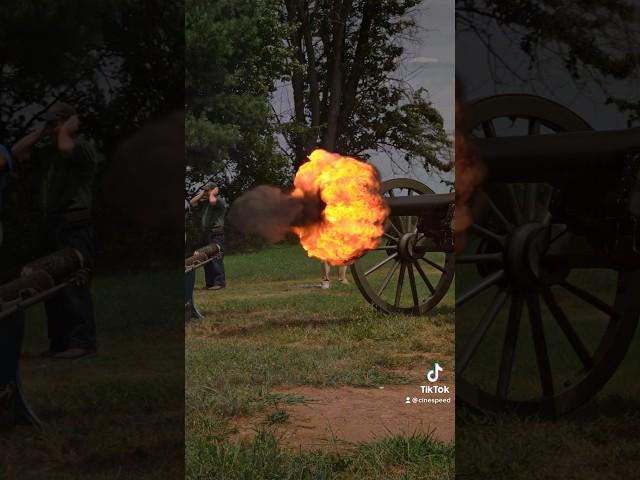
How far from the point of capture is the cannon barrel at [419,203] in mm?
4887

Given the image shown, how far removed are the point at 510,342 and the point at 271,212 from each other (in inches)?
70.5

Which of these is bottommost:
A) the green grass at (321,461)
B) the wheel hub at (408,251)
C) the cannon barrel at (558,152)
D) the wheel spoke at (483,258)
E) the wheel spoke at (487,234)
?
the green grass at (321,461)

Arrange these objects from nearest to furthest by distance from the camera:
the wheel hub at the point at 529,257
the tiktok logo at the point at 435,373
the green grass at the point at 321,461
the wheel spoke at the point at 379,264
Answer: the wheel hub at the point at 529,257, the green grass at the point at 321,461, the tiktok logo at the point at 435,373, the wheel spoke at the point at 379,264

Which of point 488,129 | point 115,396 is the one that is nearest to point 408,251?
point 488,129

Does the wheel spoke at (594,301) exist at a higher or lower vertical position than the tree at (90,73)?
lower

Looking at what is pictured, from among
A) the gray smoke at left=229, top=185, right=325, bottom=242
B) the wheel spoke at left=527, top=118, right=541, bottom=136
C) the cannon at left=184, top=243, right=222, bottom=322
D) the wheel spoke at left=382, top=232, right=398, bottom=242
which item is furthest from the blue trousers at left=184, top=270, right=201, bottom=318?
the wheel spoke at left=527, top=118, right=541, bottom=136

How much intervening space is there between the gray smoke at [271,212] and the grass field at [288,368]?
0.14 m

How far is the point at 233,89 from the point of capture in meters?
4.81

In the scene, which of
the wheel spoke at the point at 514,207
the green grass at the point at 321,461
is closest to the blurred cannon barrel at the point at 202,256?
the green grass at the point at 321,461

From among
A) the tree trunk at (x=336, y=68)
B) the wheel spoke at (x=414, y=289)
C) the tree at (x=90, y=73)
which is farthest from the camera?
the wheel spoke at (x=414, y=289)

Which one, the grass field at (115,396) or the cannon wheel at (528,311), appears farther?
the cannon wheel at (528,311)

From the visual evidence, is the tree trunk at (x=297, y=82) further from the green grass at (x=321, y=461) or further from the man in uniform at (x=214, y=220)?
the green grass at (x=321, y=461)

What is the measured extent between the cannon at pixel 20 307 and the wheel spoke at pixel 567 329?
7.30ft

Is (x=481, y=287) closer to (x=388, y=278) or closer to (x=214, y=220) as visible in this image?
(x=214, y=220)
